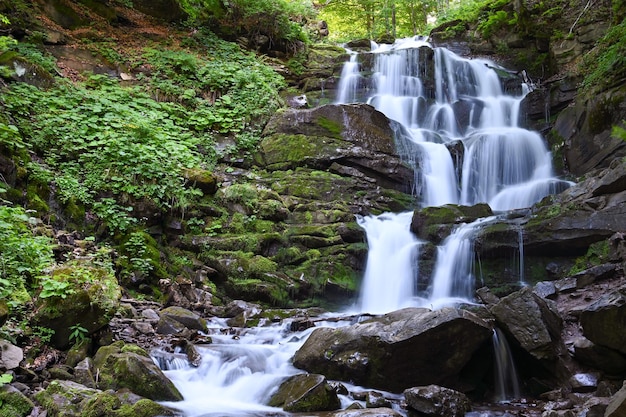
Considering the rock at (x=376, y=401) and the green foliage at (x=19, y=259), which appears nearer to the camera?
the green foliage at (x=19, y=259)

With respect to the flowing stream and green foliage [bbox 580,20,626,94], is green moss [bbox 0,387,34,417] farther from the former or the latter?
green foliage [bbox 580,20,626,94]

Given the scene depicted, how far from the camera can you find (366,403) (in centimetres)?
501

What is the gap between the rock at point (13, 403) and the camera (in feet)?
11.1

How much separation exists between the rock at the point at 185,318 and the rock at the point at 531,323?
159 inches

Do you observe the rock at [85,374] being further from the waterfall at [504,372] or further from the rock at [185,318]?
the waterfall at [504,372]

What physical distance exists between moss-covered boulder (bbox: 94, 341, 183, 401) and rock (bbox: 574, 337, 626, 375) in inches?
181

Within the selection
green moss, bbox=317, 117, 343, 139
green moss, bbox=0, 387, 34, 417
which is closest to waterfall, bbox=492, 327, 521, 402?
green moss, bbox=0, 387, 34, 417

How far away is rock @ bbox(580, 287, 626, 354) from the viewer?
4895mm

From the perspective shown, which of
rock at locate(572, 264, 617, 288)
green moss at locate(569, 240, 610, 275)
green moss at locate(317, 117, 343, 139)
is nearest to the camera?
rock at locate(572, 264, 617, 288)

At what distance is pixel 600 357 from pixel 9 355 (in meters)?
6.01

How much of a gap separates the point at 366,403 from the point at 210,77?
36.2 feet

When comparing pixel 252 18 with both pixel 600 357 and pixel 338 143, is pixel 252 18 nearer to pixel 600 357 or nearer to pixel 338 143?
pixel 338 143

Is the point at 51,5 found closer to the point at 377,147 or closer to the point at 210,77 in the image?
the point at 210,77

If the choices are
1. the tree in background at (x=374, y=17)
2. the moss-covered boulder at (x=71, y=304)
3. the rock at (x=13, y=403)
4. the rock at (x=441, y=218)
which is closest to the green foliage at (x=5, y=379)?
the rock at (x=13, y=403)
